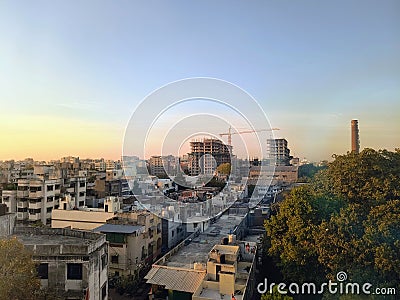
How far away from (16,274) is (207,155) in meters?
24.2

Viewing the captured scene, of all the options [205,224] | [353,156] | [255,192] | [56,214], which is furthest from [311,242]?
[255,192]

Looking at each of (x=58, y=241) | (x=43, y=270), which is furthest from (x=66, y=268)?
(x=58, y=241)

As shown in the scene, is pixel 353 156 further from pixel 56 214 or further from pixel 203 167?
pixel 203 167

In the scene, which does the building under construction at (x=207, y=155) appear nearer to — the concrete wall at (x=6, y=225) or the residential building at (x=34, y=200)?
the residential building at (x=34, y=200)

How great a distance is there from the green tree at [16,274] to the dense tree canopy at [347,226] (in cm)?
359

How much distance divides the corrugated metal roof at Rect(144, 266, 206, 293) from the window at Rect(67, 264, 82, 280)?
133 cm

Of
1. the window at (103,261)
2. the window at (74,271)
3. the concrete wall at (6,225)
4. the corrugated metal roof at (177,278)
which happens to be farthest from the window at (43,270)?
the corrugated metal roof at (177,278)

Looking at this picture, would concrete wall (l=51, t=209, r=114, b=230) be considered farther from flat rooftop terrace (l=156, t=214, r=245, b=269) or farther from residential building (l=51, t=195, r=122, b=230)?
flat rooftop terrace (l=156, t=214, r=245, b=269)

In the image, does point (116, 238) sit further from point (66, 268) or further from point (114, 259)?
point (66, 268)

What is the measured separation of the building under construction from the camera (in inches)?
979

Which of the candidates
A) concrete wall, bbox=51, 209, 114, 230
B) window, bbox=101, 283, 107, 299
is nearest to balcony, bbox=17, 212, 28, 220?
concrete wall, bbox=51, 209, 114, 230

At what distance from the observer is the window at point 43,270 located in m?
4.22

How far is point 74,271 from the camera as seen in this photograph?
4.25 m

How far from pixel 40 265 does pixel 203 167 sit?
20.8 m
